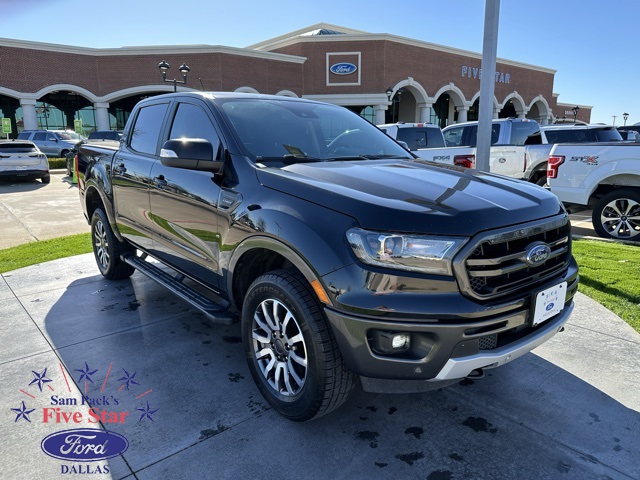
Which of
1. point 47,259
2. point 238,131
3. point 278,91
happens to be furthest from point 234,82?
point 238,131

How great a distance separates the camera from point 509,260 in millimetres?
2328

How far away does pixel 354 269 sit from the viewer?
219cm

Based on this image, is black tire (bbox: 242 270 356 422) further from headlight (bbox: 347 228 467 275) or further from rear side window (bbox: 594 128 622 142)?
rear side window (bbox: 594 128 622 142)

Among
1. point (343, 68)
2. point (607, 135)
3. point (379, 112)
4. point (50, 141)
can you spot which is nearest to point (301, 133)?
point (607, 135)

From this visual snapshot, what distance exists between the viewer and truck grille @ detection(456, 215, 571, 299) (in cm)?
219

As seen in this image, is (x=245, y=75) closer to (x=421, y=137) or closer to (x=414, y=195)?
(x=421, y=137)

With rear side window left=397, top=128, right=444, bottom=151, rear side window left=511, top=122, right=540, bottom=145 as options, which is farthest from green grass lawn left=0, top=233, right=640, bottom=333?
rear side window left=397, top=128, right=444, bottom=151

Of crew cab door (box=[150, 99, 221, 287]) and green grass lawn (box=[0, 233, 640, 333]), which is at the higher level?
crew cab door (box=[150, 99, 221, 287])

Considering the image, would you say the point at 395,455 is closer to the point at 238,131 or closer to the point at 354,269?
the point at 354,269

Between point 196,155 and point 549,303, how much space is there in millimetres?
2250

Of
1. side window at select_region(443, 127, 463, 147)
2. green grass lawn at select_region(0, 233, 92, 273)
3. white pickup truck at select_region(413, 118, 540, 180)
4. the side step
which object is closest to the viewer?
the side step

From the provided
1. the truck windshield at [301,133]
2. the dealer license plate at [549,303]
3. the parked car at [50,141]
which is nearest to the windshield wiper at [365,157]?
the truck windshield at [301,133]

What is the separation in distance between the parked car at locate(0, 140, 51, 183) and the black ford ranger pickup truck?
1585 cm

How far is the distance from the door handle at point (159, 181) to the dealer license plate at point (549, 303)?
2.80m
